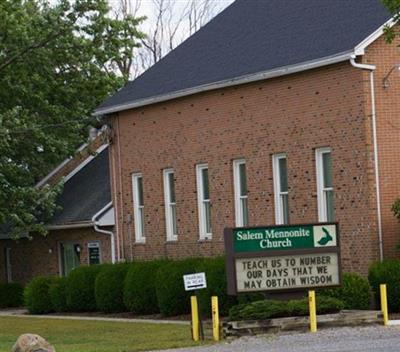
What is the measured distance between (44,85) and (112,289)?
1005 cm

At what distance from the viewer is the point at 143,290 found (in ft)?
120

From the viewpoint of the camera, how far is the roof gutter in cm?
3138

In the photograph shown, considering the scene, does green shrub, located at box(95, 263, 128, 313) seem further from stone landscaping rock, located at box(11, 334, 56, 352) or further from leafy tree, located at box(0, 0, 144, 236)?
stone landscaping rock, located at box(11, 334, 56, 352)

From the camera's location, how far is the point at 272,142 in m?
34.6

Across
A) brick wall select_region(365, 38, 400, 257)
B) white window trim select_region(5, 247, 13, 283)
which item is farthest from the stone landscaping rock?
white window trim select_region(5, 247, 13, 283)

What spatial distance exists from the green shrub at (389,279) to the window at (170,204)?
10702mm

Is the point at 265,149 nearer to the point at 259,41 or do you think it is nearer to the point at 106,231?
the point at 259,41

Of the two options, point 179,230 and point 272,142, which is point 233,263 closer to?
point 272,142

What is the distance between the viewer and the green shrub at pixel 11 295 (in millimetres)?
47781

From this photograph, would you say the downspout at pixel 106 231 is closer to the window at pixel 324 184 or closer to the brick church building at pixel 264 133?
the brick church building at pixel 264 133

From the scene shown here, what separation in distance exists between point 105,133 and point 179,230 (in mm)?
4881

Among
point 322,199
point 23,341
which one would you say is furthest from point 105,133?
point 23,341

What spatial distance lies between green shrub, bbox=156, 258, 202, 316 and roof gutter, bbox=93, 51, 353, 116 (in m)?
4.97

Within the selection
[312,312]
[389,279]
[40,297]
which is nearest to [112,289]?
[40,297]
